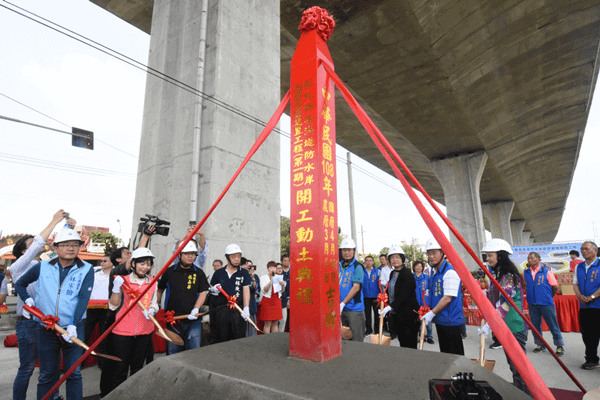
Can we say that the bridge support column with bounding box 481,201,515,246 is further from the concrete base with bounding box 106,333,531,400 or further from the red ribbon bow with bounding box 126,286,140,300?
the red ribbon bow with bounding box 126,286,140,300

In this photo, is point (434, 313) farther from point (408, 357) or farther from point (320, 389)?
point (320, 389)

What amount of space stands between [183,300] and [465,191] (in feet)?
66.4

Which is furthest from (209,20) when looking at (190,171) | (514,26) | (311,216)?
(514,26)

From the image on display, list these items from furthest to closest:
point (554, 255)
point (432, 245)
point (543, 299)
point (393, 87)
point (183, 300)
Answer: point (393, 87) → point (554, 255) → point (543, 299) → point (432, 245) → point (183, 300)

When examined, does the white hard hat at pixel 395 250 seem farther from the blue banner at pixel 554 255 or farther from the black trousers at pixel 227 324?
the blue banner at pixel 554 255

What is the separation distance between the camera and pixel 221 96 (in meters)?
6.55

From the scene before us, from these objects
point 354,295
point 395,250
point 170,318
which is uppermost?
point 395,250

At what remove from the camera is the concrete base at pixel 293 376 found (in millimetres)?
1895

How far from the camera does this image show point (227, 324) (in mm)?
4273

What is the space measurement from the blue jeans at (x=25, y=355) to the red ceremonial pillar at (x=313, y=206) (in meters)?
2.62

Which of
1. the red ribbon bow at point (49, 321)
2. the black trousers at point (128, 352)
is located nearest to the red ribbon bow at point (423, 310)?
the black trousers at point (128, 352)

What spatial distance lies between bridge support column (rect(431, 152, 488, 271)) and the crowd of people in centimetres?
1452

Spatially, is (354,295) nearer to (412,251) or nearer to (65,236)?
(65,236)

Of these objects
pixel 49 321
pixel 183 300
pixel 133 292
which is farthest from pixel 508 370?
pixel 49 321
